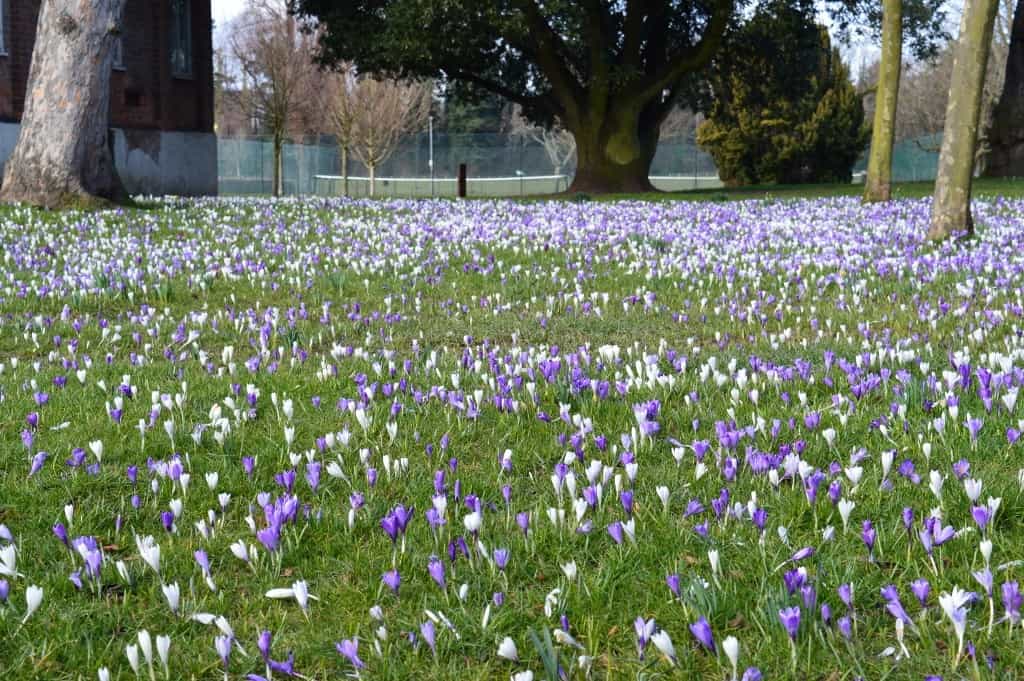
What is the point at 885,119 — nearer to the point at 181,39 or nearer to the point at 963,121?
the point at 963,121

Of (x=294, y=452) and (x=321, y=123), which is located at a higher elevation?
(x=321, y=123)

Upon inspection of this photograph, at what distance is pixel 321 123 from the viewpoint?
65.0 meters

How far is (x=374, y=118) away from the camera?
5553cm

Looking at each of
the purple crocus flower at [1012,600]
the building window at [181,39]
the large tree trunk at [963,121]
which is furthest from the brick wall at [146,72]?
the purple crocus flower at [1012,600]

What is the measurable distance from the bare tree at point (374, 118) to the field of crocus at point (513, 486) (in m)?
47.6

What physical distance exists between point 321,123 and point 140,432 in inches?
2470

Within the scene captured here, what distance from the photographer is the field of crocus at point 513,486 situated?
109 inches

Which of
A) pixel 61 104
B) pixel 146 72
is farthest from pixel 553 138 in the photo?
pixel 61 104

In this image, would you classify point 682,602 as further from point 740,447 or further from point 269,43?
point 269,43

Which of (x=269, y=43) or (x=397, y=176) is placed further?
(x=397, y=176)

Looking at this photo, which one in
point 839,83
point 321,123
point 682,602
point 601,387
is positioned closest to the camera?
point 682,602

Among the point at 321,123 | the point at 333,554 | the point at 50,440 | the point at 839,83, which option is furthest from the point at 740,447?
the point at 321,123

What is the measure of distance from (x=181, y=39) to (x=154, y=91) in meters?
2.81

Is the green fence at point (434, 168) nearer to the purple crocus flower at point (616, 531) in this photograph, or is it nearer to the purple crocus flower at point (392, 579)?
the purple crocus flower at point (616, 531)
